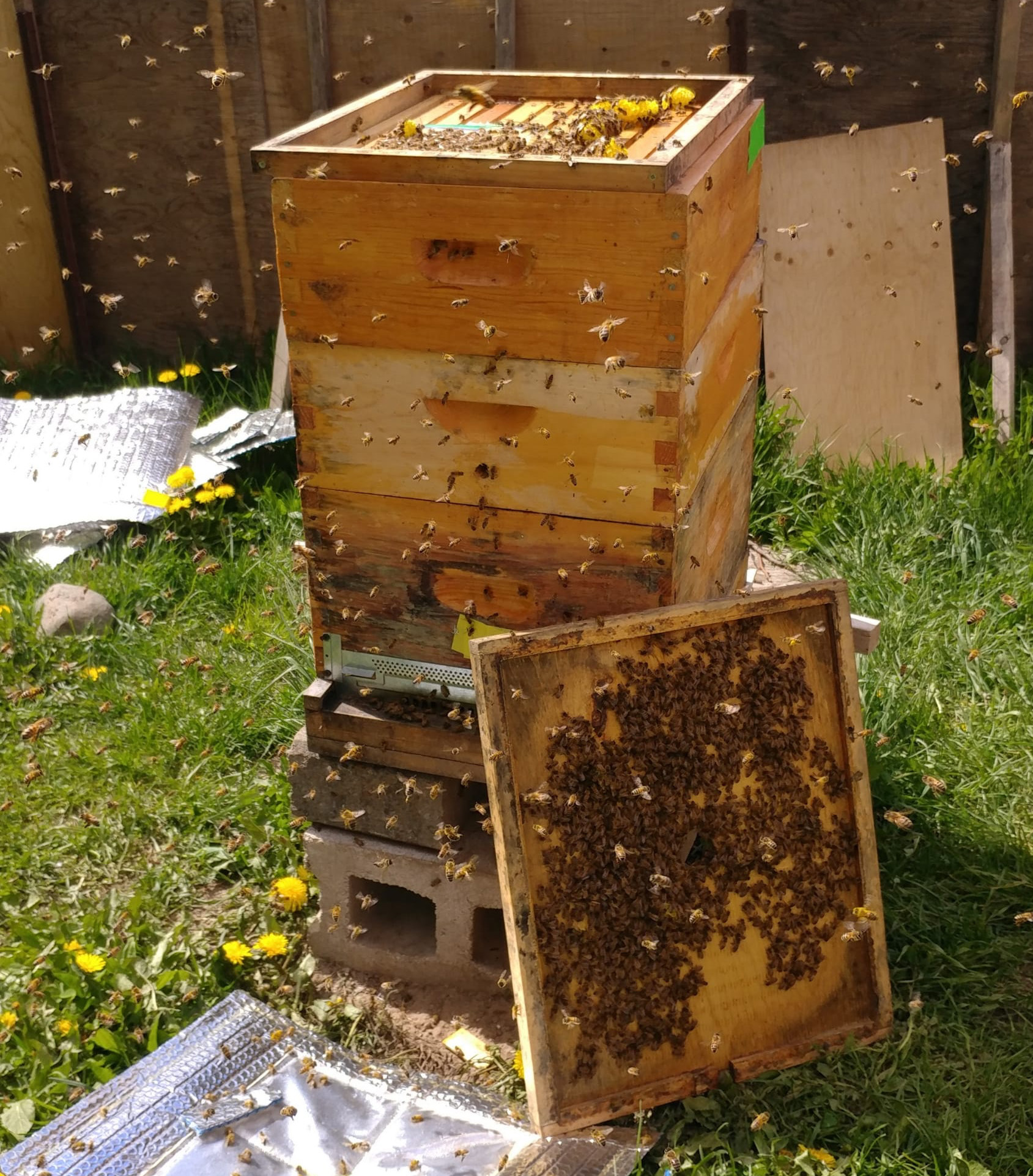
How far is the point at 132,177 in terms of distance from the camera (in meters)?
5.80

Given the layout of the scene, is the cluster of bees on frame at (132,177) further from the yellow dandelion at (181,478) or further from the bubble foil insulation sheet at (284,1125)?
the bubble foil insulation sheet at (284,1125)

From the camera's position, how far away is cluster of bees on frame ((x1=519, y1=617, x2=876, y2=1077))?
2527mm

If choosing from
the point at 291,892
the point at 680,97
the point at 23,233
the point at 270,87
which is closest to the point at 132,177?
the point at 23,233

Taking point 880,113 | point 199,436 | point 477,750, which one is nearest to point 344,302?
point 477,750

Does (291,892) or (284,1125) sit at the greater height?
(291,892)

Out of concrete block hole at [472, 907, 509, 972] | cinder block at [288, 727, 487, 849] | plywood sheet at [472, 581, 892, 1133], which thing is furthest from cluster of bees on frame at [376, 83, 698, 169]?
concrete block hole at [472, 907, 509, 972]

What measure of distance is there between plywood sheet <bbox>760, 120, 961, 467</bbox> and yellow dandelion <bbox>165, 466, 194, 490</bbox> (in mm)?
2391

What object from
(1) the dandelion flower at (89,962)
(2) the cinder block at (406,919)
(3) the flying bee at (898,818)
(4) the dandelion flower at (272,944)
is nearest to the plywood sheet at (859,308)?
(3) the flying bee at (898,818)

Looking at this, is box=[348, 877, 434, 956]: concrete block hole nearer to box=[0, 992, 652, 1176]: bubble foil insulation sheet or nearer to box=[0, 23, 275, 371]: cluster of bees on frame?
box=[0, 992, 652, 1176]: bubble foil insulation sheet

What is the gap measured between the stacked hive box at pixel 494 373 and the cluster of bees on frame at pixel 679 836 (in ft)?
0.72

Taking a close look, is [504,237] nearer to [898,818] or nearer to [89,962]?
[898,818]

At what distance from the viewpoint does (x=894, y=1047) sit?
108 inches

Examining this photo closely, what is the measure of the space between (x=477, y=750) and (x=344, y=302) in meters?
1.04

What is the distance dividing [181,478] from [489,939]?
7.96ft
